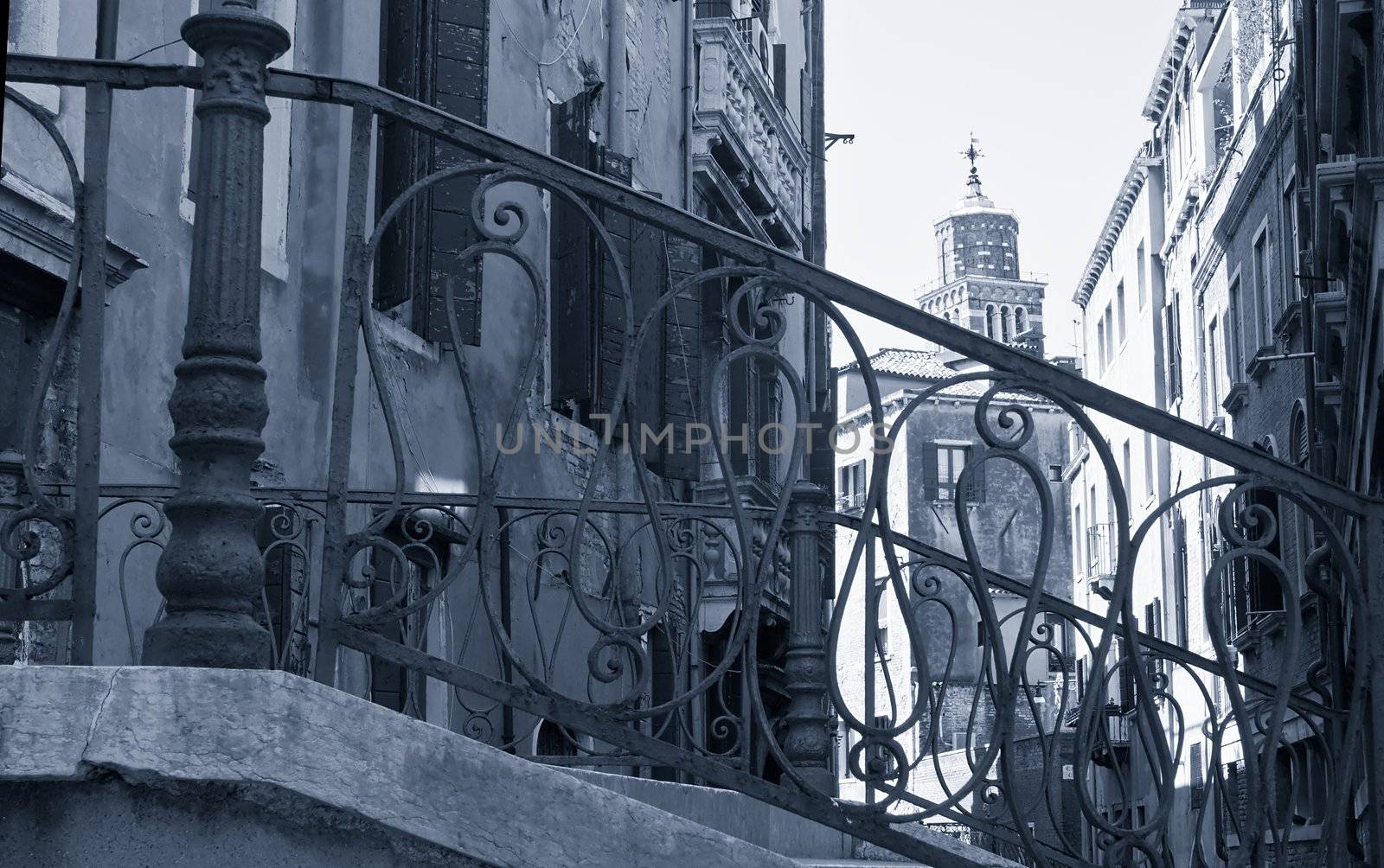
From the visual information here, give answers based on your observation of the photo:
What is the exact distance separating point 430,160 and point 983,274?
80.9m

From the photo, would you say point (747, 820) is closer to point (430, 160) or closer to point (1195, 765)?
point (430, 160)

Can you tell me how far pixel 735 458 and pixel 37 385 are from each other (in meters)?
16.8

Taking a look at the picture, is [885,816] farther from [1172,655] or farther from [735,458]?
[735,458]

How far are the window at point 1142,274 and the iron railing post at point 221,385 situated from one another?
108 ft

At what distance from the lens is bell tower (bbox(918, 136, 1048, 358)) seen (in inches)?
3504

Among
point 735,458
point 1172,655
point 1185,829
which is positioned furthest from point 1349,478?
point 1185,829

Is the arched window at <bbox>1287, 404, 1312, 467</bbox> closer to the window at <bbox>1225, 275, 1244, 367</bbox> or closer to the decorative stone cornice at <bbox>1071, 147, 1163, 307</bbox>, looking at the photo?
the window at <bbox>1225, 275, 1244, 367</bbox>

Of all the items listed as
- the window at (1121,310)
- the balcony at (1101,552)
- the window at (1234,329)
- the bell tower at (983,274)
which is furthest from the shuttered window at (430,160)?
the bell tower at (983,274)

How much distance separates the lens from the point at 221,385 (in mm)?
3105

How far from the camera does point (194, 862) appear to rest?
275cm

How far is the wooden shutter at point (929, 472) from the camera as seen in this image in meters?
57.2

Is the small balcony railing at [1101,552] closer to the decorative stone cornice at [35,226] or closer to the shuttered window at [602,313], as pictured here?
the shuttered window at [602,313]

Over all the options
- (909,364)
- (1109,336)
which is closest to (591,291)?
(1109,336)

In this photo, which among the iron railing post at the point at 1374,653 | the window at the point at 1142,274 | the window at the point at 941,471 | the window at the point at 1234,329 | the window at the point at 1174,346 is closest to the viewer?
the iron railing post at the point at 1374,653
